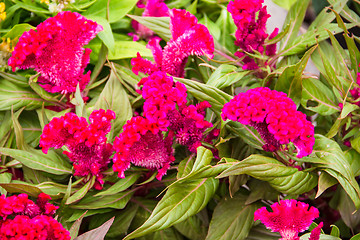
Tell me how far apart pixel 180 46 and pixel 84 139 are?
343 mm

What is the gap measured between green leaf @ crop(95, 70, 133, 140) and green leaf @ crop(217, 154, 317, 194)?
1.28 feet

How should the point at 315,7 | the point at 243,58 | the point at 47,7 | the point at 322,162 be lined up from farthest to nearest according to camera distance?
the point at 315,7 → the point at 47,7 → the point at 243,58 → the point at 322,162

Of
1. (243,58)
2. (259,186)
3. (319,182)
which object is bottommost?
(259,186)

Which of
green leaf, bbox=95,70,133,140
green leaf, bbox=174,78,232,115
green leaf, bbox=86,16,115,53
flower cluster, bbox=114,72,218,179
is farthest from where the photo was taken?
green leaf, bbox=86,16,115,53

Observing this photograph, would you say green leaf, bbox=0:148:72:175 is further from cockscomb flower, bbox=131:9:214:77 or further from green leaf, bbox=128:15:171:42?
green leaf, bbox=128:15:171:42

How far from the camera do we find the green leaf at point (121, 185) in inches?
39.9

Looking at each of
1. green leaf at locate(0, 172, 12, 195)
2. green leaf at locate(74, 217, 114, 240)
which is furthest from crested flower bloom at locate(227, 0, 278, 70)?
green leaf at locate(0, 172, 12, 195)

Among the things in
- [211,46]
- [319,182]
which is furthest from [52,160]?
[319,182]

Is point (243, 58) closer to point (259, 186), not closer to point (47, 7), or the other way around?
point (259, 186)

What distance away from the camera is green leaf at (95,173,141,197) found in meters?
1.01

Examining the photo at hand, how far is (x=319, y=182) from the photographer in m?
0.97

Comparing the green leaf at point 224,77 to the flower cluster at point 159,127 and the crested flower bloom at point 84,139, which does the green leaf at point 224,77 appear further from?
the crested flower bloom at point 84,139

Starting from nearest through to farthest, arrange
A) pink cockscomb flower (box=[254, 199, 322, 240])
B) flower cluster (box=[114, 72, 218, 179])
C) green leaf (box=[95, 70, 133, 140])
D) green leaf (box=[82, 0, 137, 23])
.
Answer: pink cockscomb flower (box=[254, 199, 322, 240]), flower cluster (box=[114, 72, 218, 179]), green leaf (box=[95, 70, 133, 140]), green leaf (box=[82, 0, 137, 23])

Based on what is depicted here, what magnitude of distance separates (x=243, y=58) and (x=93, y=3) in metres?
0.59
